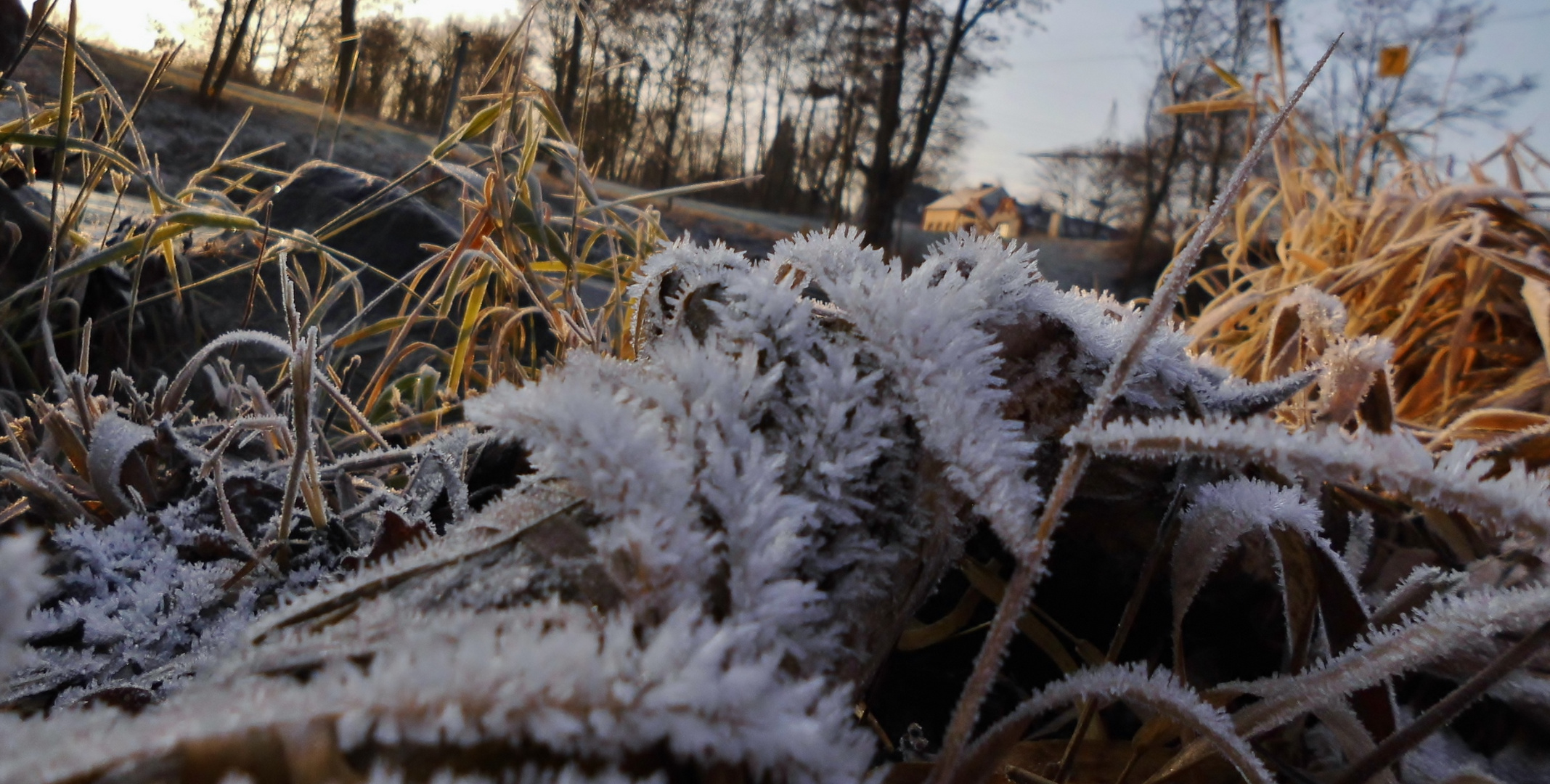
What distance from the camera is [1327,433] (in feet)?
0.79

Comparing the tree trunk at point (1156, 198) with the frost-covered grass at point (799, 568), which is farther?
the tree trunk at point (1156, 198)

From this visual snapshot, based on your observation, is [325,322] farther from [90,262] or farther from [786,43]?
[786,43]

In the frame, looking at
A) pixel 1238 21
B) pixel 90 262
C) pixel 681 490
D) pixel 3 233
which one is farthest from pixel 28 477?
pixel 1238 21

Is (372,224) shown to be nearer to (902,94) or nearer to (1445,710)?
(1445,710)

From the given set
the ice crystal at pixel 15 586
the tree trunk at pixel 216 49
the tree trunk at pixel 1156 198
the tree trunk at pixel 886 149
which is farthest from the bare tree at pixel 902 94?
the ice crystal at pixel 15 586

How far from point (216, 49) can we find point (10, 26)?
3964 millimetres

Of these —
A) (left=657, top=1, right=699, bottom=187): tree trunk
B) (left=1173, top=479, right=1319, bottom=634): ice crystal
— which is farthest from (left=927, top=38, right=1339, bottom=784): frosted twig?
(left=657, top=1, right=699, bottom=187): tree trunk

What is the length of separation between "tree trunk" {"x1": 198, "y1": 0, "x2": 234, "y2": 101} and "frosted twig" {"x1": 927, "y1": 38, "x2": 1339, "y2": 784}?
13.7 ft

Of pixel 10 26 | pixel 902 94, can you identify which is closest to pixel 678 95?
pixel 902 94

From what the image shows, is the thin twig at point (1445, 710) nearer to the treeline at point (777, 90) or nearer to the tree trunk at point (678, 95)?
the treeline at point (777, 90)

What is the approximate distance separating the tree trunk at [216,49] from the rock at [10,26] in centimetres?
295

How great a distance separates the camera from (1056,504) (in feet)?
0.77

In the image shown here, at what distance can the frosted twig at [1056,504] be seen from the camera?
229mm

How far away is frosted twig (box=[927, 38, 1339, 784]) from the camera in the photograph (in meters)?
0.23
